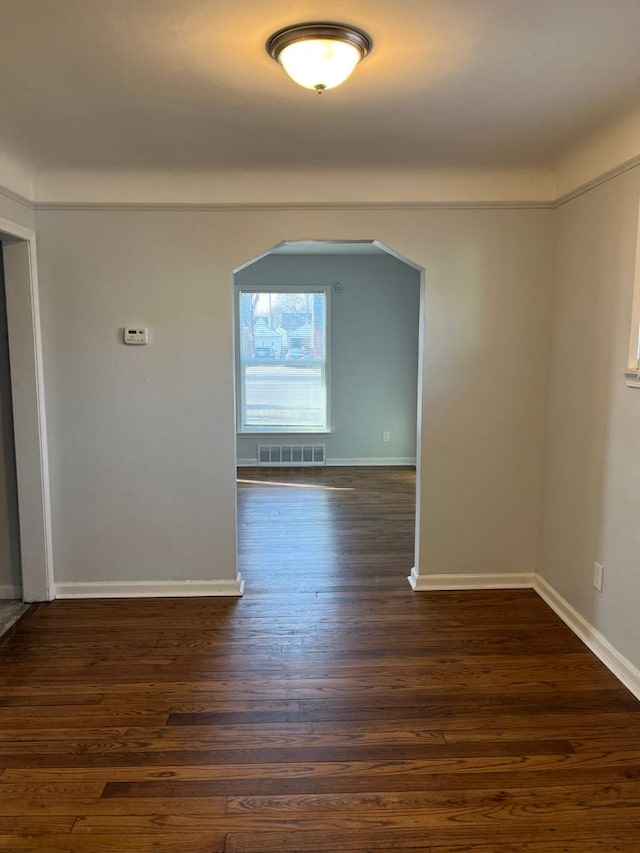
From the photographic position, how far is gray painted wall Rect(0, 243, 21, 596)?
3.33m

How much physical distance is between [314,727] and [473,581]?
1.63 metres

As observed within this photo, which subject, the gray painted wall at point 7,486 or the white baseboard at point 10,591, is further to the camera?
the white baseboard at point 10,591

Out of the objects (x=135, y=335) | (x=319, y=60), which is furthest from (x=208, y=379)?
(x=319, y=60)

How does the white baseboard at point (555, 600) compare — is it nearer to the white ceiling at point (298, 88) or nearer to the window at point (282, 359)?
the white ceiling at point (298, 88)

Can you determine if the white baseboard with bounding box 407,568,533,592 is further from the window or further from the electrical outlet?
the window

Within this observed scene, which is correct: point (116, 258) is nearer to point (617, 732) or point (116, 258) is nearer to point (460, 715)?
point (460, 715)

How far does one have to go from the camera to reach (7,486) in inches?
134

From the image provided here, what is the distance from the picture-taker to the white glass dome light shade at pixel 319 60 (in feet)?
5.83

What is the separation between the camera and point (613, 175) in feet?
8.66

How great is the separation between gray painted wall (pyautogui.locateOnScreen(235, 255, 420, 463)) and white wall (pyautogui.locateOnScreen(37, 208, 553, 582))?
3519 mm

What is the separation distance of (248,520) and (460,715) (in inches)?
112

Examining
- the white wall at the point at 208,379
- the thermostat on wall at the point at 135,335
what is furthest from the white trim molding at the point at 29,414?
the thermostat on wall at the point at 135,335

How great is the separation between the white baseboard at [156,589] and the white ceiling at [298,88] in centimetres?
236

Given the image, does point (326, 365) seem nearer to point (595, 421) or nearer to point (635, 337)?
point (595, 421)
